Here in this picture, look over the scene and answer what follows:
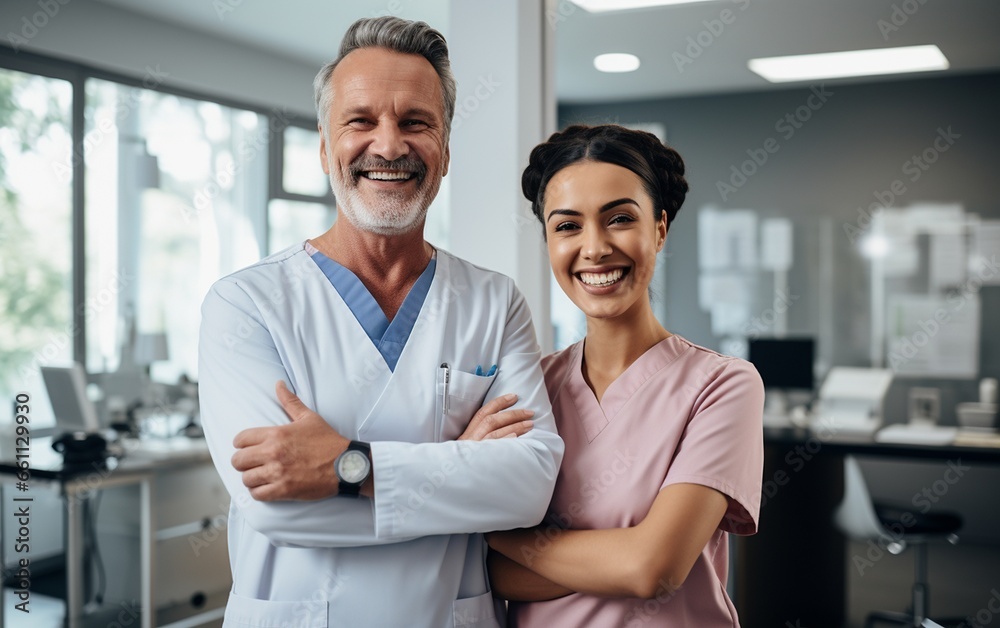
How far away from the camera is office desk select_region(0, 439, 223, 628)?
130 inches

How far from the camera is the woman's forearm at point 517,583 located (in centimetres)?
128

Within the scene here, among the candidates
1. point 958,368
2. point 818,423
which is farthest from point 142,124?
point 958,368

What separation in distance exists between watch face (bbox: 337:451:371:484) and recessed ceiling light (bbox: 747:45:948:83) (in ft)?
15.2

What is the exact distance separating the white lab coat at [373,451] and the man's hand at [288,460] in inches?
1.2

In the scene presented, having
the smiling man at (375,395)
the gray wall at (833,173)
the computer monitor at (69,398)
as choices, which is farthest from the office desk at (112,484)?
the gray wall at (833,173)

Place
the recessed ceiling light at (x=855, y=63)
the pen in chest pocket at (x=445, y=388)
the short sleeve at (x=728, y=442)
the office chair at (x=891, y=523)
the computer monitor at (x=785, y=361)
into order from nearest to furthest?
the short sleeve at (x=728, y=442) < the pen in chest pocket at (x=445, y=388) < the office chair at (x=891, y=523) < the computer monitor at (x=785, y=361) < the recessed ceiling light at (x=855, y=63)

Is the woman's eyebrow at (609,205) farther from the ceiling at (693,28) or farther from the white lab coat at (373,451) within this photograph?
the ceiling at (693,28)

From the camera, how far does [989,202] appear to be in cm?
534

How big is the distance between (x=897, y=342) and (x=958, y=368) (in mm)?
374

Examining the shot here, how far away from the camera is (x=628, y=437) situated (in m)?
1.31

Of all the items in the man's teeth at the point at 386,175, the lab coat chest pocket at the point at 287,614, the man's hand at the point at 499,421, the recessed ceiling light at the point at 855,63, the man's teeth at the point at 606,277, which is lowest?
the lab coat chest pocket at the point at 287,614

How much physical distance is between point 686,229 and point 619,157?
200 inches

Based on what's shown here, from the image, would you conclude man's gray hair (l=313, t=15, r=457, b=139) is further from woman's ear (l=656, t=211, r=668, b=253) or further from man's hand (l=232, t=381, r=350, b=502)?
man's hand (l=232, t=381, r=350, b=502)

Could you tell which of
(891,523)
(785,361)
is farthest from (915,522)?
(785,361)
